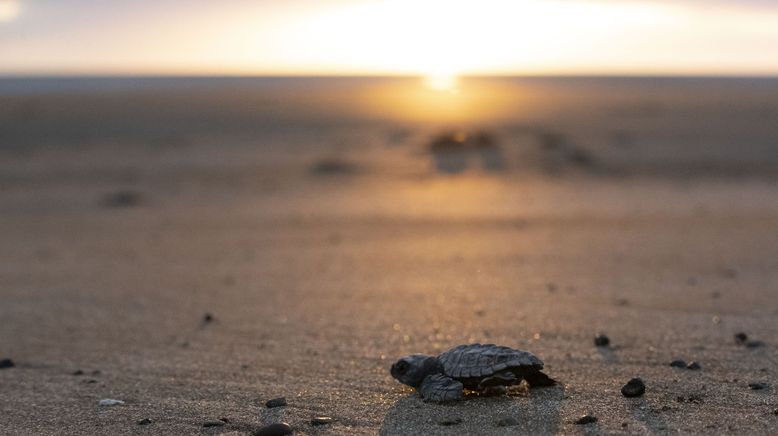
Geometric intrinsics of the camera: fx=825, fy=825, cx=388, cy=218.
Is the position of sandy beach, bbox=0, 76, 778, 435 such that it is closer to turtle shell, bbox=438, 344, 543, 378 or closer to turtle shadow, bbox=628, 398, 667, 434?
turtle shadow, bbox=628, 398, 667, 434

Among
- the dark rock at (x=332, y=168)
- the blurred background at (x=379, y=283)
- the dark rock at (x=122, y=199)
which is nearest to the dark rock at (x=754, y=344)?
the blurred background at (x=379, y=283)

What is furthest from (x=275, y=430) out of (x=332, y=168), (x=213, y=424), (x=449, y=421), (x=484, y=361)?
(x=332, y=168)

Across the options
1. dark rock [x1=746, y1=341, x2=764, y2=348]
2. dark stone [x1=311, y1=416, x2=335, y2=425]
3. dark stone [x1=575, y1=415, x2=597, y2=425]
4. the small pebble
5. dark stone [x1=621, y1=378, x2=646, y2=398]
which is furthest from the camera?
dark rock [x1=746, y1=341, x2=764, y2=348]

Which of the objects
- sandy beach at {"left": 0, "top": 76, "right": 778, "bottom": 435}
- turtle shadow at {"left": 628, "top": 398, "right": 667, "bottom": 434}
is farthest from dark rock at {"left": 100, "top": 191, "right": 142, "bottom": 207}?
turtle shadow at {"left": 628, "top": 398, "right": 667, "bottom": 434}

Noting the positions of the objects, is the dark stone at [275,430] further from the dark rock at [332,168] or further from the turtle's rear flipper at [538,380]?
the dark rock at [332,168]

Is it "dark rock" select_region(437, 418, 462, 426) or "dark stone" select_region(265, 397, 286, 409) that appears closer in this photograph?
"dark rock" select_region(437, 418, 462, 426)

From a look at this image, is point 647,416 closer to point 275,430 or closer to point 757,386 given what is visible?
point 757,386
